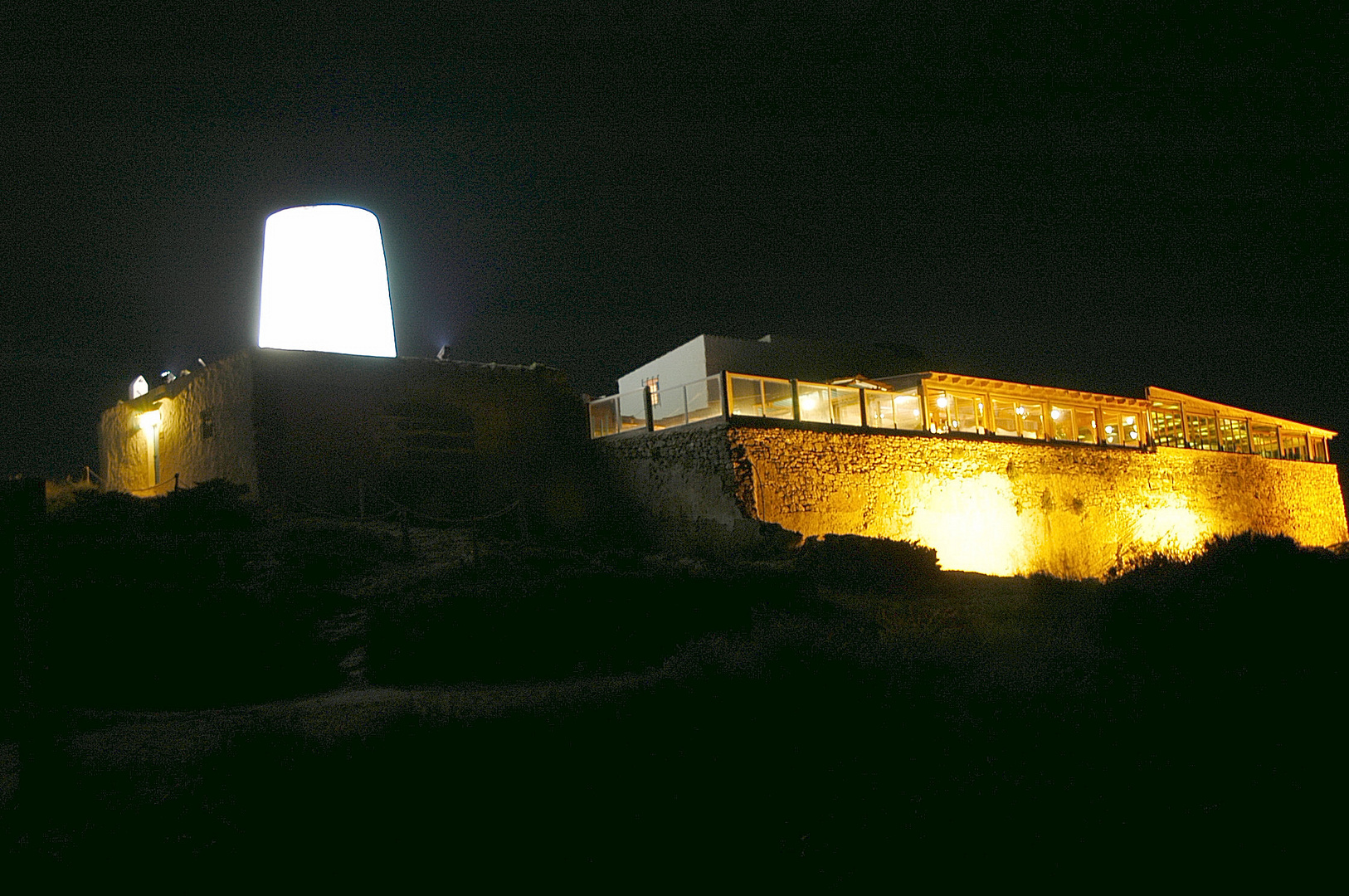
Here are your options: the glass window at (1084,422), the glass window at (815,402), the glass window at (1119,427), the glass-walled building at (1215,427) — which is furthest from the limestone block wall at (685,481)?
the glass-walled building at (1215,427)

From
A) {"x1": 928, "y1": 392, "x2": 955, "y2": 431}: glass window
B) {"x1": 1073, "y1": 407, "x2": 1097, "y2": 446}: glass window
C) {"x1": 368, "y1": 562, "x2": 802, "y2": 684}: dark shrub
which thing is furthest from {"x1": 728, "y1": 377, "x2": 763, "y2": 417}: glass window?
{"x1": 1073, "y1": 407, "x2": 1097, "y2": 446}: glass window

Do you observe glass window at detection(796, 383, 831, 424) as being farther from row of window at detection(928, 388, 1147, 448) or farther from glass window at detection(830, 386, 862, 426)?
row of window at detection(928, 388, 1147, 448)

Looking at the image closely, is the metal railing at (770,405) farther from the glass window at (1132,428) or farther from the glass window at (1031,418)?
the glass window at (1132,428)

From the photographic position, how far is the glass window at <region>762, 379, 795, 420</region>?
58.3 ft

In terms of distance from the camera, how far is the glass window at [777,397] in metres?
17.8

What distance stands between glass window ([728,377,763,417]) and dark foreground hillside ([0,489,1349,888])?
668cm

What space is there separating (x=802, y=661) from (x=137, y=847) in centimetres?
423

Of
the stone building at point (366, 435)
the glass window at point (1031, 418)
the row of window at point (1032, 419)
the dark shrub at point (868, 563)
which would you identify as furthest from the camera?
the glass window at point (1031, 418)

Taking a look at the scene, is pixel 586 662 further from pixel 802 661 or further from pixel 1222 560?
pixel 1222 560

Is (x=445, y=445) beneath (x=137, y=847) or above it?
above

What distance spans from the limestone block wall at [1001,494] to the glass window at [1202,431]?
1081 mm

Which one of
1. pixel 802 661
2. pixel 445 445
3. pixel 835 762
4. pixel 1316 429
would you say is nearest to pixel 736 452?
pixel 445 445

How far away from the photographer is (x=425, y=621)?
9.12 m

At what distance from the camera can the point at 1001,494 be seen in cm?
1973
